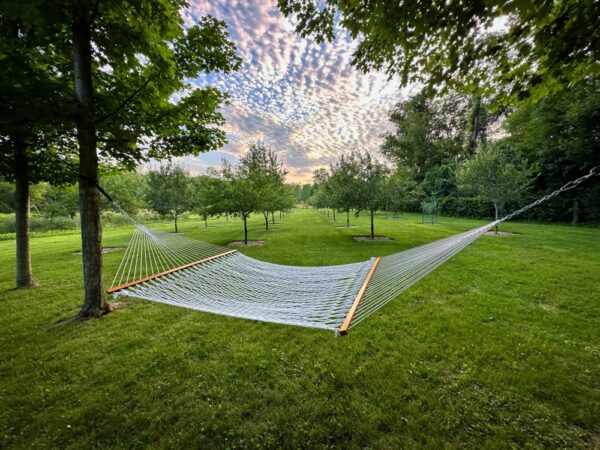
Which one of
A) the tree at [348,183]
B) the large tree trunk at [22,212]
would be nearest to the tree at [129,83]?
the large tree trunk at [22,212]

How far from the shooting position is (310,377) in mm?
2352

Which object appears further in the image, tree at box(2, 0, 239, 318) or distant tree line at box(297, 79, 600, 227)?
distant tree line at box(297, 79, 600, 227)

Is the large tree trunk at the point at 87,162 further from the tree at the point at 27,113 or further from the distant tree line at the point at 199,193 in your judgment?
the distant tree line at the point at 199,193

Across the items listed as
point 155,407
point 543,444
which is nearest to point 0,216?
point 155,407

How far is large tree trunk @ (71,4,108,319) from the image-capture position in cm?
298

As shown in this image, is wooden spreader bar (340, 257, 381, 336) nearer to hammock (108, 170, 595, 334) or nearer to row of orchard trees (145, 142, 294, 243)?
hammock (108, 170, 595, 334)

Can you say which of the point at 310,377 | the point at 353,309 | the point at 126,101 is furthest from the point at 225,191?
the point at 353,309

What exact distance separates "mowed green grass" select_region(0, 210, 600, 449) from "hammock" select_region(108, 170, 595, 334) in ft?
2.09

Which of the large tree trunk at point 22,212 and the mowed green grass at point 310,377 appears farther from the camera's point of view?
the large tree trunk at point 22,212

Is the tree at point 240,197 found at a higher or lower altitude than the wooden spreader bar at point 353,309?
higher

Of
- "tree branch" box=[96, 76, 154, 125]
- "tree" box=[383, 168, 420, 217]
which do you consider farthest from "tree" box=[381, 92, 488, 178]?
"tree branch" box=[96, 76, 154, 125]

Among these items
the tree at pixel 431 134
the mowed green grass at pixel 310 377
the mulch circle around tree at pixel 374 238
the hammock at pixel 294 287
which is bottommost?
the mowed green grass at pixel 310 377

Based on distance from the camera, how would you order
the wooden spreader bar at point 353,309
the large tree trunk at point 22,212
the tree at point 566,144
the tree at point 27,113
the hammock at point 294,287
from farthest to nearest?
1. the tree at point 566,144
2. the large tree trunk at point 22,212
3. the tree at point 27,113
4. the hammock at point 294,287
5. the wooden spreader bar at point 353,309

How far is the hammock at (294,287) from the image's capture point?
2.16m
